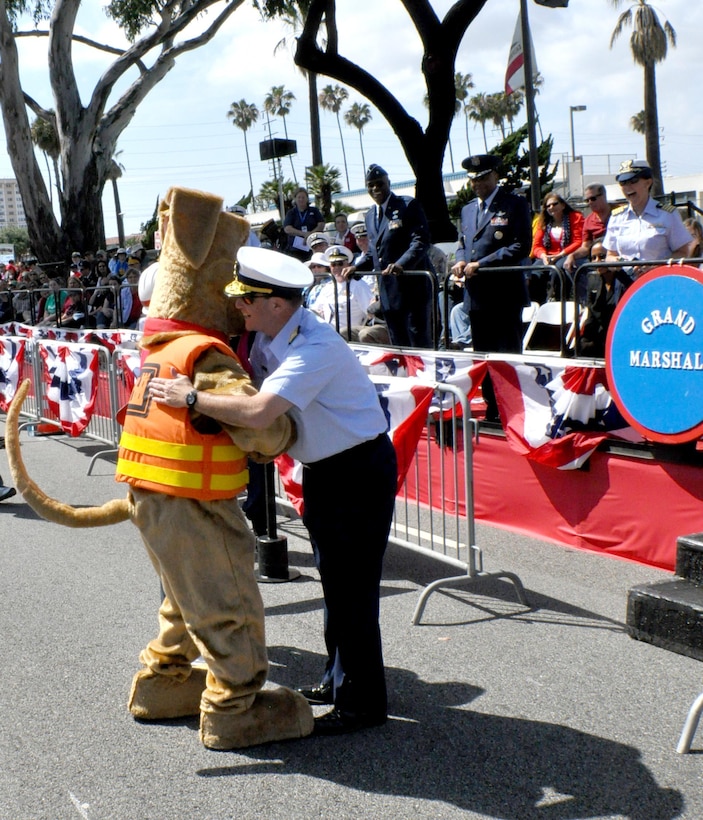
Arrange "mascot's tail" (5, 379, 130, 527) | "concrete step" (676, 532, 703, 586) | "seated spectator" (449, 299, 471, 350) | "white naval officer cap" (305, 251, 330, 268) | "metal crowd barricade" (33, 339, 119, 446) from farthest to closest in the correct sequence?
"white naval officer cap" (305, 251, 330, 268)
"seated spectator" (449, 299, 471, 350)
"metal crowd barricade" (33, 339, 119, 446)
"concrete step" (676, 532, 703, 586)
"mascot's tail" (5, 379, 130, 527)

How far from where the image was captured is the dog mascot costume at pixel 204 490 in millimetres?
3598

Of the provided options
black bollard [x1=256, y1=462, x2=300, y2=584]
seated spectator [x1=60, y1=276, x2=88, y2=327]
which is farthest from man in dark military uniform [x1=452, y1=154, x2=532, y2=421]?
seated spectator [x1=60, y1=276, x2=88, y2=327]

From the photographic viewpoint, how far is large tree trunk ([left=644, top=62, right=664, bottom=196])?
30406 millimetres

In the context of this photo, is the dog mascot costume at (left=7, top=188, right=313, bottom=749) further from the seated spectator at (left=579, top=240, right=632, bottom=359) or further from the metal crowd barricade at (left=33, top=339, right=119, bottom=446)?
the metal crowd barricade at (left=33, top=339, right=119, bottom=446)

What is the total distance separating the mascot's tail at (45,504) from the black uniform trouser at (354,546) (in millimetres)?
804

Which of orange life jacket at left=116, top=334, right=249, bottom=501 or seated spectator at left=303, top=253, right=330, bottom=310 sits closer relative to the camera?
orange life jacket at left=116, top=334, right=249, bottom=501

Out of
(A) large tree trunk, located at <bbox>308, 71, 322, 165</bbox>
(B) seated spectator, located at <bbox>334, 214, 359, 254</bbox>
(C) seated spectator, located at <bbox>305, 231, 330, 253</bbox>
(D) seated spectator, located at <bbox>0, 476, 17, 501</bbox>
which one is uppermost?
(A) large tree trunk, located at <bbox>308, 71, 322, 165</bbox>

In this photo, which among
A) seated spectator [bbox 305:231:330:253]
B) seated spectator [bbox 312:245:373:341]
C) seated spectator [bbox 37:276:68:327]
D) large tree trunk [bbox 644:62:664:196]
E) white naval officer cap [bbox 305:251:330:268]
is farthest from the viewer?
large tree trunk [bbox 644:62:664:196]

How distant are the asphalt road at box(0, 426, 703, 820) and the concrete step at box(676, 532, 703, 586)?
1.35 ft

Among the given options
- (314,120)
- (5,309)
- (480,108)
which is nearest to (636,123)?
(480,108)

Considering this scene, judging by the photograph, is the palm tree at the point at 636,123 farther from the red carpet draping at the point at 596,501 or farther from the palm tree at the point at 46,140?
the red carpet draping at the point at 596,501

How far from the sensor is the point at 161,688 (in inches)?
156


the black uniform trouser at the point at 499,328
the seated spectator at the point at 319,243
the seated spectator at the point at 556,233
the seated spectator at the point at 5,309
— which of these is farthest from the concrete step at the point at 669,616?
the seated spectator at the point at 5,309

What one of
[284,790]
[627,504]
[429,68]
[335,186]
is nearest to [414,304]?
[627,504]
